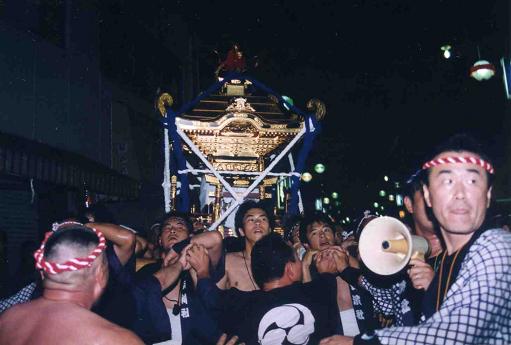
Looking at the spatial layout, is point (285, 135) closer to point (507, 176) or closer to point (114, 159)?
point (114, 159)

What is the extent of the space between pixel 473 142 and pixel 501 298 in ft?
3.36

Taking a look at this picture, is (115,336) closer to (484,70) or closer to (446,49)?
(484,70)

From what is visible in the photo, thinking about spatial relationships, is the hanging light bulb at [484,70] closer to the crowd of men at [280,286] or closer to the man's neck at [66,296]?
the crowd of men at [280,286]

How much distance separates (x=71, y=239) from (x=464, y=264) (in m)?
2.32

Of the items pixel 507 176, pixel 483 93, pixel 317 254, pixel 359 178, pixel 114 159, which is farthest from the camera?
pixel 359 178

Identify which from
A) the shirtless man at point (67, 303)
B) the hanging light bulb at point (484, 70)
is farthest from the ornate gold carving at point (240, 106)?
the hanging light bulb at point (484, 70)

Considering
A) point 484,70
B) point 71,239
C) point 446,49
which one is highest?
point 446,49

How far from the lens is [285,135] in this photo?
28.3 ft

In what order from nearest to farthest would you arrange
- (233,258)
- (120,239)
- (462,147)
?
(462,147) < (120,239) < (233,258)

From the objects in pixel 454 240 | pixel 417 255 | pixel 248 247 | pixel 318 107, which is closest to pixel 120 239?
pixel 248 247

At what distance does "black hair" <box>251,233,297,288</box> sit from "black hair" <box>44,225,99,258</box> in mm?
1482

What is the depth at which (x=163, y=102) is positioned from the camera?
817 cm

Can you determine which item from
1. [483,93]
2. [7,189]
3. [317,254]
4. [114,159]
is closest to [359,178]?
[483,93]

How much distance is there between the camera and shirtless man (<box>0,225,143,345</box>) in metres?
2.67
